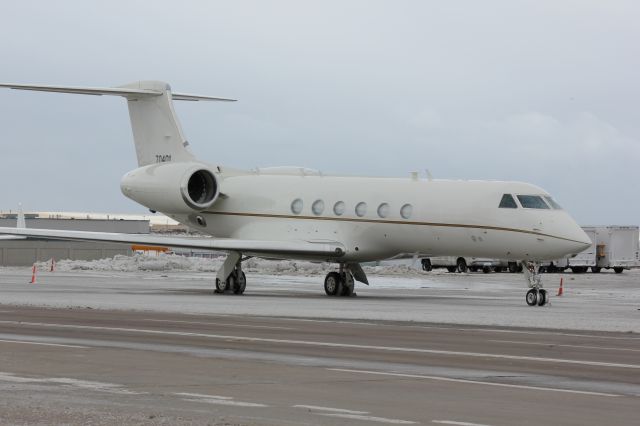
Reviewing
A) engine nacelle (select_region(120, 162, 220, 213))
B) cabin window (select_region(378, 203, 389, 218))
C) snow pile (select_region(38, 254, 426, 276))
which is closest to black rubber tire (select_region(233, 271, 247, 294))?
engine nacelle (select_region(120, 162, 220, 213))

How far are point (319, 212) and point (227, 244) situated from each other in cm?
305

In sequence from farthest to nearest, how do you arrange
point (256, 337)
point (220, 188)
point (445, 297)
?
1. point (220, 188)
2. point (445, 297)
3. point (256, 337)

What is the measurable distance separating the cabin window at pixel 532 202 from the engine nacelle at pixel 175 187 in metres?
10.4

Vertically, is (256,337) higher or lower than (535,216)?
lower

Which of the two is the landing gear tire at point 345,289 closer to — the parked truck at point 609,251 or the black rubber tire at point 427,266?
the black rubber tire at point 427,266

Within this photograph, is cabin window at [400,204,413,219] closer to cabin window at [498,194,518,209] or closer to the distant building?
cabin window at [498,194,518,209]

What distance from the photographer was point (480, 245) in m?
32.6

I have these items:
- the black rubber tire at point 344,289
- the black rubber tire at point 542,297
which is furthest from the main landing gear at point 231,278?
the black rubber tire at point 542,297

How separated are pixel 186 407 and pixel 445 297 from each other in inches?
1014

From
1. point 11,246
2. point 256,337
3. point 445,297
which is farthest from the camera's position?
point 11,246

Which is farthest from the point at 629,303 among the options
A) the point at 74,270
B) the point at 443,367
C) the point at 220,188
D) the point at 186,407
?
A: the point at 74,270

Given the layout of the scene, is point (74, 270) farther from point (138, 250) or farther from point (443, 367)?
point (443, 367)

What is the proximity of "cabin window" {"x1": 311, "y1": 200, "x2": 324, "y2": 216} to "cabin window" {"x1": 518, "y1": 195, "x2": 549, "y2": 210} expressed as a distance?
6485 millimetres

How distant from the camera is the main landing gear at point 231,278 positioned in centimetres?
3578
